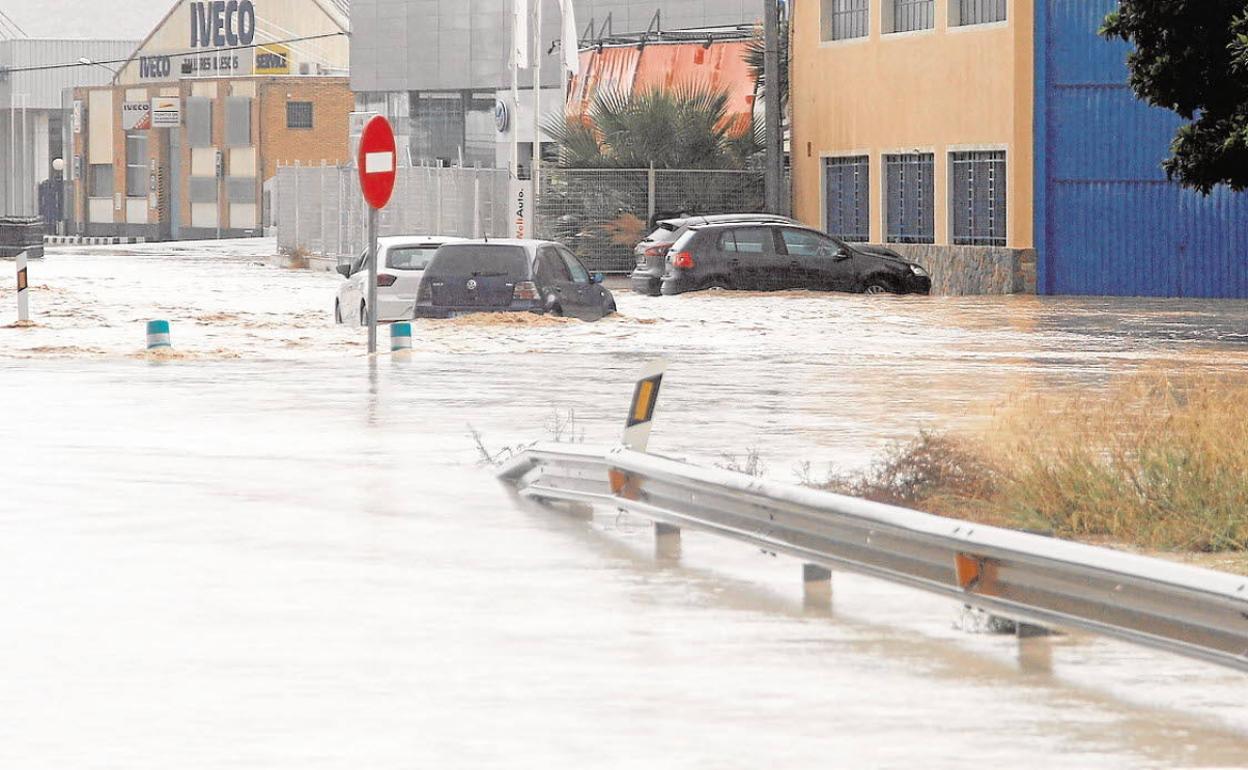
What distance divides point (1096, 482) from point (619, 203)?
39.3 metres

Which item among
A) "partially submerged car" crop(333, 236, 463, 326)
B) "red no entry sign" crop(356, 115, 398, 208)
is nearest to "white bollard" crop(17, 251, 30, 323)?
"partially submerged car" crop(333, 236, 463, 326)

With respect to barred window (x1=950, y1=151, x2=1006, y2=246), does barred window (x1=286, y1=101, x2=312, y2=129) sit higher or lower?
higher

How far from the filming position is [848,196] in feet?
164

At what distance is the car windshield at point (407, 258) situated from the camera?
3259 cm

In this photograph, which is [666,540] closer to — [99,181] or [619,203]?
[619,203]

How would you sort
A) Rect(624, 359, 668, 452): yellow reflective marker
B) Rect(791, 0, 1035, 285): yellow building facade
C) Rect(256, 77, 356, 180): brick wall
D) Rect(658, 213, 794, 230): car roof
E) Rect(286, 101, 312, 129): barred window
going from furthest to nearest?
1. Rect(286, 101, 312, 129): barred window
2. Rect(256, 77, 356, 180): brick wall
3. Rect(791, 0, 1035, 285): yellow building facade
4. Rect(658, 213, 794, 230): car roof
5. Rect(624, 359, 668, 452): yellow reflective marker

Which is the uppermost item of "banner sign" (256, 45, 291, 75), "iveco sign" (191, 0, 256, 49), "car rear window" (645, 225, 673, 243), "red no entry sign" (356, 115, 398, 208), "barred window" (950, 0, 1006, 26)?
"iveco sign" (191, 0, 256, 49)

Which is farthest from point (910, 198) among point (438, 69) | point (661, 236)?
point (438, 69)

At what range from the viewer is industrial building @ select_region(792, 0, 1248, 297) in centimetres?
4238

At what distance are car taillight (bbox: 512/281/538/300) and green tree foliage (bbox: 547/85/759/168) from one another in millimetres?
21795

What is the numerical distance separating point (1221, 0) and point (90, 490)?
725 inches

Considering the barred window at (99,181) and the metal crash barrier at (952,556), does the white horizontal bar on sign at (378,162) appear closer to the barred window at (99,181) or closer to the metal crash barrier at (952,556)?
the metal crash barrier at (952,556)

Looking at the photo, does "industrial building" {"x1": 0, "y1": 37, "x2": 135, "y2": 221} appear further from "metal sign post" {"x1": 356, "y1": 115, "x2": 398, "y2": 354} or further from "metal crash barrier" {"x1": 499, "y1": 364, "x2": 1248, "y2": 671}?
"metal crash barrier" {"x1": 499, "y1": 364, "x2": 1248, "y2": 671}

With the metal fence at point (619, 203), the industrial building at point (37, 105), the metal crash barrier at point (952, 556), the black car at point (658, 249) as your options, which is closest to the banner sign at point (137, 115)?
the industrial building at point (37, 105)
